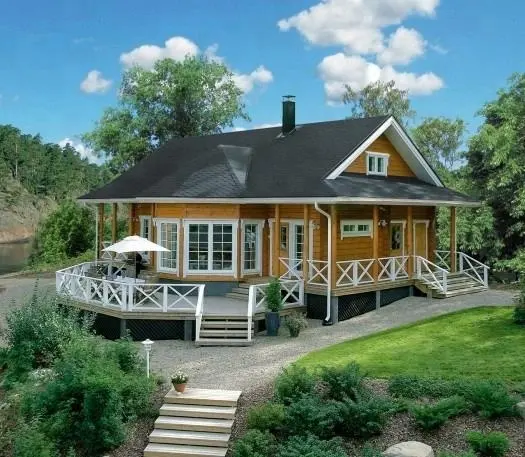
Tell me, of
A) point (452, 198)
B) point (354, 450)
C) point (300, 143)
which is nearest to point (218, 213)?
point (300, 143)

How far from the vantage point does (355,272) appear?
19.0m

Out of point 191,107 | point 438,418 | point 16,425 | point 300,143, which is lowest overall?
point 16,425

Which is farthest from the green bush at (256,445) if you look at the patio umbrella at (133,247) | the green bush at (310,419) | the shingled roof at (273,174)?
the shingled roof at (273,174)

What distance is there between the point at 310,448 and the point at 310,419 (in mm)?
675

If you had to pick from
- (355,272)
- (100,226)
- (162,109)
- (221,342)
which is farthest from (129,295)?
(162,109)

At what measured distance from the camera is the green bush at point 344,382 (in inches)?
422

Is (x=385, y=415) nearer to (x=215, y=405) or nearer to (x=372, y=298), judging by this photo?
(x=215, y=405)

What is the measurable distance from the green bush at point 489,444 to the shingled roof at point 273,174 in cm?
914

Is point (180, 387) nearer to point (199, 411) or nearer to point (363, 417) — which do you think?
point (199, 411)

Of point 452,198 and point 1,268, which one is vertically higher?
point 452,198

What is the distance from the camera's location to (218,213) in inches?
797

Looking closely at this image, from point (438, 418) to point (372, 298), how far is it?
33.5 ft

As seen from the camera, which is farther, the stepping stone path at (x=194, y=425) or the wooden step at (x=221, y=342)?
the wooden step at (x=221, y=342)

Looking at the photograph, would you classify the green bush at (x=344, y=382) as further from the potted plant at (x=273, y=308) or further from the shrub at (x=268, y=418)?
the potted plant at (x=273, y=308)
